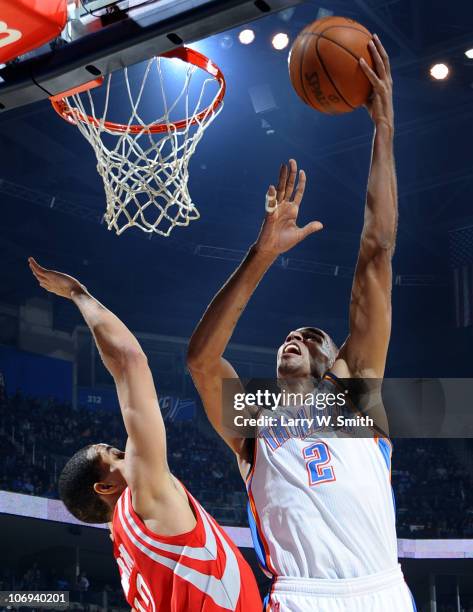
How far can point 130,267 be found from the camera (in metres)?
14.0

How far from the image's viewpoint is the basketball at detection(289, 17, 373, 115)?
2.88 m

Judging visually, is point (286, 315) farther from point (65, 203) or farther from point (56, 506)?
point (56, 506)

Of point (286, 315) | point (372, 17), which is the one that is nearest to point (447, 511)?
point (286, 315)

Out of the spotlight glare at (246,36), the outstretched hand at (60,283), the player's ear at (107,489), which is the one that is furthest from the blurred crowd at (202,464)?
the outstretched hand at (60,283)

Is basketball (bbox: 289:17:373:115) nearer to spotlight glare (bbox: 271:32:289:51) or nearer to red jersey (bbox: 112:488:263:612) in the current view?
red jersey (bbox: 112:488:263:612)

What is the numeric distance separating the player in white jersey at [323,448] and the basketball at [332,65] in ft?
0.24

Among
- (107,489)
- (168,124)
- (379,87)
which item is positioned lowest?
(107,489)

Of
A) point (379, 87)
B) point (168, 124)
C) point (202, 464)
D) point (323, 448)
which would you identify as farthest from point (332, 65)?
point (202, 464)

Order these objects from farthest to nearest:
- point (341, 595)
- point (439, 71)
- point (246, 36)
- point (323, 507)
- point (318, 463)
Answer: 1. point (439, 71)
2. point (246, 36)
3. point (318, 463)
4. point (323, 507)
5. point (341, 595)

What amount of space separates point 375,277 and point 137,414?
0.87 metres

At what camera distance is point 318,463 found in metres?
2.50

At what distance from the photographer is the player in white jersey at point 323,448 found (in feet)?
7.69

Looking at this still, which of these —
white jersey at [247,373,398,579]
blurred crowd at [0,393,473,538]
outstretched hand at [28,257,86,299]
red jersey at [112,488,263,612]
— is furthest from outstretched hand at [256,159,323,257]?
blurred crowd at [0,393,473,538]

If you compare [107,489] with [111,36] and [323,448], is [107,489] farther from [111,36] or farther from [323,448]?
[111,36]
